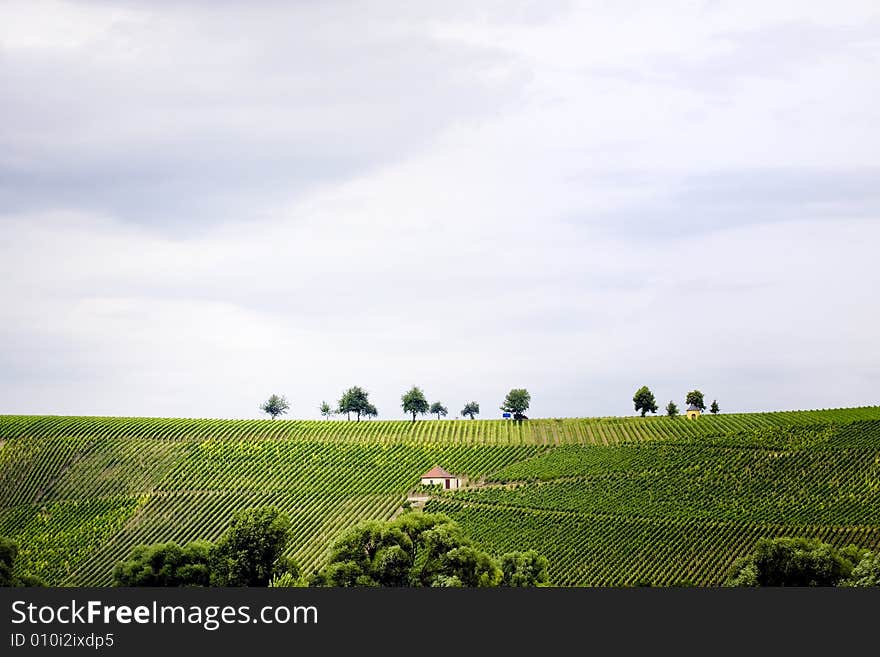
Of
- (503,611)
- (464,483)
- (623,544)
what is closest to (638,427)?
(464,483)

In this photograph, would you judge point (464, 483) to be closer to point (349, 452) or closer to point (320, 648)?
point (349, 452)

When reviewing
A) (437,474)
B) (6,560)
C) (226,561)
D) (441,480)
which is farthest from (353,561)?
(437,474)

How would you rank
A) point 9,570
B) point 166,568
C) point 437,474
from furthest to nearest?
point 437,474 < point 9,570 < point 166,568

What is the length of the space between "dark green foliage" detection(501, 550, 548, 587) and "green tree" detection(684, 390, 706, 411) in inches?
3614

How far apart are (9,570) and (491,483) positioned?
71555 millimetres

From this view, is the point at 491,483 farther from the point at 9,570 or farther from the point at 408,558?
the point at 9,570

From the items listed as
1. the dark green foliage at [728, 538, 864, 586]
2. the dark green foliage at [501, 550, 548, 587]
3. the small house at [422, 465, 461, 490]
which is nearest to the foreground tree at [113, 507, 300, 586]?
the dark green foliage at [501, 550, 548, 587]

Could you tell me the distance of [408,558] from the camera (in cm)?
9119

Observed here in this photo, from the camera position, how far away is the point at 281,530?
10319 cm

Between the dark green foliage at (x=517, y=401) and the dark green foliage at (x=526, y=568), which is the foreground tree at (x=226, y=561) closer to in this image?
the dark green foliage at (x=526, y=568)

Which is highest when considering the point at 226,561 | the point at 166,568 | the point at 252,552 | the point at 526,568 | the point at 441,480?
the point at 441,480

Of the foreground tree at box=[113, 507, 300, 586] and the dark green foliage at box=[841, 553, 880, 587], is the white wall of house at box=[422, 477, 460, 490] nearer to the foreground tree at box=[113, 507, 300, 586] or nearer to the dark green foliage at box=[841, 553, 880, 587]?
the foreground tree at box=[113, 507, 300, 586]

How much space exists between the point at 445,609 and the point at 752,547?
3226 inches

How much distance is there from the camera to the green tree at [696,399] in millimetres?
192125
